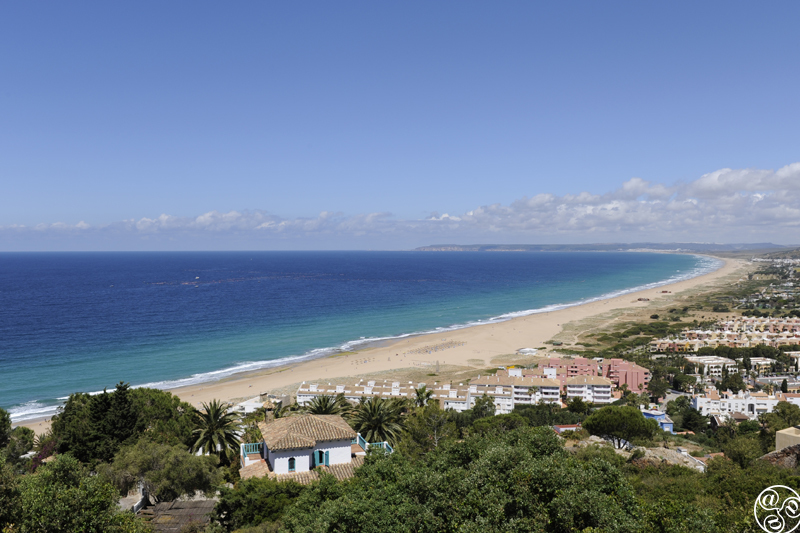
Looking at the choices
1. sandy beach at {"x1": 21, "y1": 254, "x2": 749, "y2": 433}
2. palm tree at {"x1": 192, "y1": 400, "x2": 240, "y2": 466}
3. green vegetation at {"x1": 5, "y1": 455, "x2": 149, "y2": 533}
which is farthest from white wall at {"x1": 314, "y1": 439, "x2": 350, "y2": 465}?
sandy beach at {"x1": 21, "y1": 254, "x2": 749, "y2": 433}

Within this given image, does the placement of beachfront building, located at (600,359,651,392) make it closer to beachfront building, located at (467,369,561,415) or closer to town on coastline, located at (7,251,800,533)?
town on coastline, located at (7,251,800,533)

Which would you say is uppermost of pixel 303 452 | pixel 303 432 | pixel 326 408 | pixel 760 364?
pixel 303 432

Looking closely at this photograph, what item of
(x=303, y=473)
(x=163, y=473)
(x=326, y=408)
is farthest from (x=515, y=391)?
(x=163, y=473)

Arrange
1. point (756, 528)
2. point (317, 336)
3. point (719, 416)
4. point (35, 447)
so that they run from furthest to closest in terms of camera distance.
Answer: point (317, 336)
point (719, 416)
point (35, 447)
point (756, 528)

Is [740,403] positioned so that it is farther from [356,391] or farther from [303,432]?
[303,432]

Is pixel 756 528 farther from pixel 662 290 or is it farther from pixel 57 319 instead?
pixel 662 290

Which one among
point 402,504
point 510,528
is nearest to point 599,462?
point 510,528
